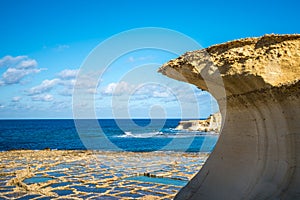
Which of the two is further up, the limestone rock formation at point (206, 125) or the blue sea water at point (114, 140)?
the limestone rock formation at point (206, 125)

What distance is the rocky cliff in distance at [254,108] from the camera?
4.33 meters

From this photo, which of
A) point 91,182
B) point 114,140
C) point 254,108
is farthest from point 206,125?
point 254,108

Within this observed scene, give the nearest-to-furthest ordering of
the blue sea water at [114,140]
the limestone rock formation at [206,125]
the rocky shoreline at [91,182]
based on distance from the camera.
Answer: the rocky shoreline at [91,182], the blue sea water at [114,140], the limestone rock formation at [206,125]

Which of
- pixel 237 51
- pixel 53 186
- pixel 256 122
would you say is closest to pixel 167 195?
pixel 53 186

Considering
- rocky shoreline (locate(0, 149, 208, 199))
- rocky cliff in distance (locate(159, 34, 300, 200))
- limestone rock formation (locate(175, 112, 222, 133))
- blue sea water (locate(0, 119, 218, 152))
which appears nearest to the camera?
rocky cliff in distance (locate(159, 34, 300, 200))

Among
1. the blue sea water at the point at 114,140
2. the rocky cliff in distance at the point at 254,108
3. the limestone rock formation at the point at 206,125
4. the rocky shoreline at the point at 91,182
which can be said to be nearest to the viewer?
the rocky cliff in distance at the point at 254,108

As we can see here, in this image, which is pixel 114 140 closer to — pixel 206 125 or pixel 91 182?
pixel 206 125

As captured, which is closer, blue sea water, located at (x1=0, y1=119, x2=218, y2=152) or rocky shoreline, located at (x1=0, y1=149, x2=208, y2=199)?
rocky shoreline, located at (x1=0, y1=149, x2=208, y2=199)

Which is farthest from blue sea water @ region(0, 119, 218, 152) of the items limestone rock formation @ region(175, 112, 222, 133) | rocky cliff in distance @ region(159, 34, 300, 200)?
rocky cliff in distance @ region(159, 34, 300, 200)

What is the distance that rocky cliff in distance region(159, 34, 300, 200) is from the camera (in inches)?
171

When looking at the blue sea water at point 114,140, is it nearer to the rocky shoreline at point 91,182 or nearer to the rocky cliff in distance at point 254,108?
the rocky shoreline at point 91,182

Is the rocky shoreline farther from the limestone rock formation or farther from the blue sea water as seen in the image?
the limestone rock formation

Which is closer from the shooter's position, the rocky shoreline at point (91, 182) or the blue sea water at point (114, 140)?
the rocky shoreline at point (91, 182)

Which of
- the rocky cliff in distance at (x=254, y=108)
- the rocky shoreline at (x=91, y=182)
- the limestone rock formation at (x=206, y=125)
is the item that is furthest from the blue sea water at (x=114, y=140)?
the rocky cliff in distance at (x=254, y=108)
